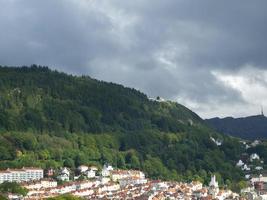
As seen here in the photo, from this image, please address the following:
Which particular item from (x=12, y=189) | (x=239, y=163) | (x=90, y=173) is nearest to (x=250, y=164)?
(x=239, y=163)

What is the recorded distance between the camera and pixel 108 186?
374ft

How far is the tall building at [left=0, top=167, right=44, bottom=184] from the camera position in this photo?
114 metres

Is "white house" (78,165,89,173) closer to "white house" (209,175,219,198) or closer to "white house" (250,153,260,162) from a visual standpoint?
"white house" (209,175,219,198)

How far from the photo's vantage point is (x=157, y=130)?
565ft

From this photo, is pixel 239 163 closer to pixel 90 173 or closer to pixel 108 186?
pixel 90 173

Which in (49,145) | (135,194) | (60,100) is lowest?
(135,194)

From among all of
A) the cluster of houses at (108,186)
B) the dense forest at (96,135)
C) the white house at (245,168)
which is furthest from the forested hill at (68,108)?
the cluster of houses at (108,186)

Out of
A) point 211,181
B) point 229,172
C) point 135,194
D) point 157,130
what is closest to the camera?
point 135,194

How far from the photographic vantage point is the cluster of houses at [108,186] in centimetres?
10075

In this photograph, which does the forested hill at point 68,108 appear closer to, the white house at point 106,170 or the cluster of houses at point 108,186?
the white house at point 106,170

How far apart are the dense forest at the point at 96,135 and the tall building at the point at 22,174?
3611 mm

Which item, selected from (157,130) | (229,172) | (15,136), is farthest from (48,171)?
(157,130)

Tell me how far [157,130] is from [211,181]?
136 ft

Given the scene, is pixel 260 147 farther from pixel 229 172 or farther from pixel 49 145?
pixel 49 145
